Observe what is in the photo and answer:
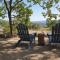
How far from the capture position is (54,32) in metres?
9.37

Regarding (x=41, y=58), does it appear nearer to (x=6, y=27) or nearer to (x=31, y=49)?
(x=31, y=49)

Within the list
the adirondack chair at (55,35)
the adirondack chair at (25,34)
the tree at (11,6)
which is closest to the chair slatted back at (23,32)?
the adirondack chair at (25,34)

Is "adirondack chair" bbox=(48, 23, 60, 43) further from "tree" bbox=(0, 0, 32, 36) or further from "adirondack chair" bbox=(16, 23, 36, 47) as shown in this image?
"tree" bbox=(0, 0, 32, 36)

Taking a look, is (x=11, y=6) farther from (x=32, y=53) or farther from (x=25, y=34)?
(x=32, y=53)

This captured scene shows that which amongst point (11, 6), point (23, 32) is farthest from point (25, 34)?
point (11, 6)

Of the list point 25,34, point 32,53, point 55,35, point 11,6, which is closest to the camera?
point 32,53

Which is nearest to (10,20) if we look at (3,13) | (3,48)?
(3,13)

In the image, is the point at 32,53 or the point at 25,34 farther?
the point at 25,34

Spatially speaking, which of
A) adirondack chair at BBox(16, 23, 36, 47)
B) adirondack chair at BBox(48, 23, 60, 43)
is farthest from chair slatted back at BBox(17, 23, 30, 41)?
adirondack chair at BBox(48, 23, 60, 43)

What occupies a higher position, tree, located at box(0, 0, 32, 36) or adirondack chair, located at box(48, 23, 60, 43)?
tree, located at box(0, 0, 32, 36)

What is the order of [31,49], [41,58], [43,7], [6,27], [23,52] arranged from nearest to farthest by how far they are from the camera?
[41,58] < [23,52] < [31,49] < [43,7] < [6,27]

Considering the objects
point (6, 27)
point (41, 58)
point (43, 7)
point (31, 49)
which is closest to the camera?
point (41, 58)

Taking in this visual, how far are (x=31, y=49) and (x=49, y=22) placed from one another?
5904 mm

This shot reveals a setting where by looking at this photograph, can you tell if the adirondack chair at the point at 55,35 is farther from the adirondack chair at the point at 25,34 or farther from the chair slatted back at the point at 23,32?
the chair slatted back at the point at 23,32
